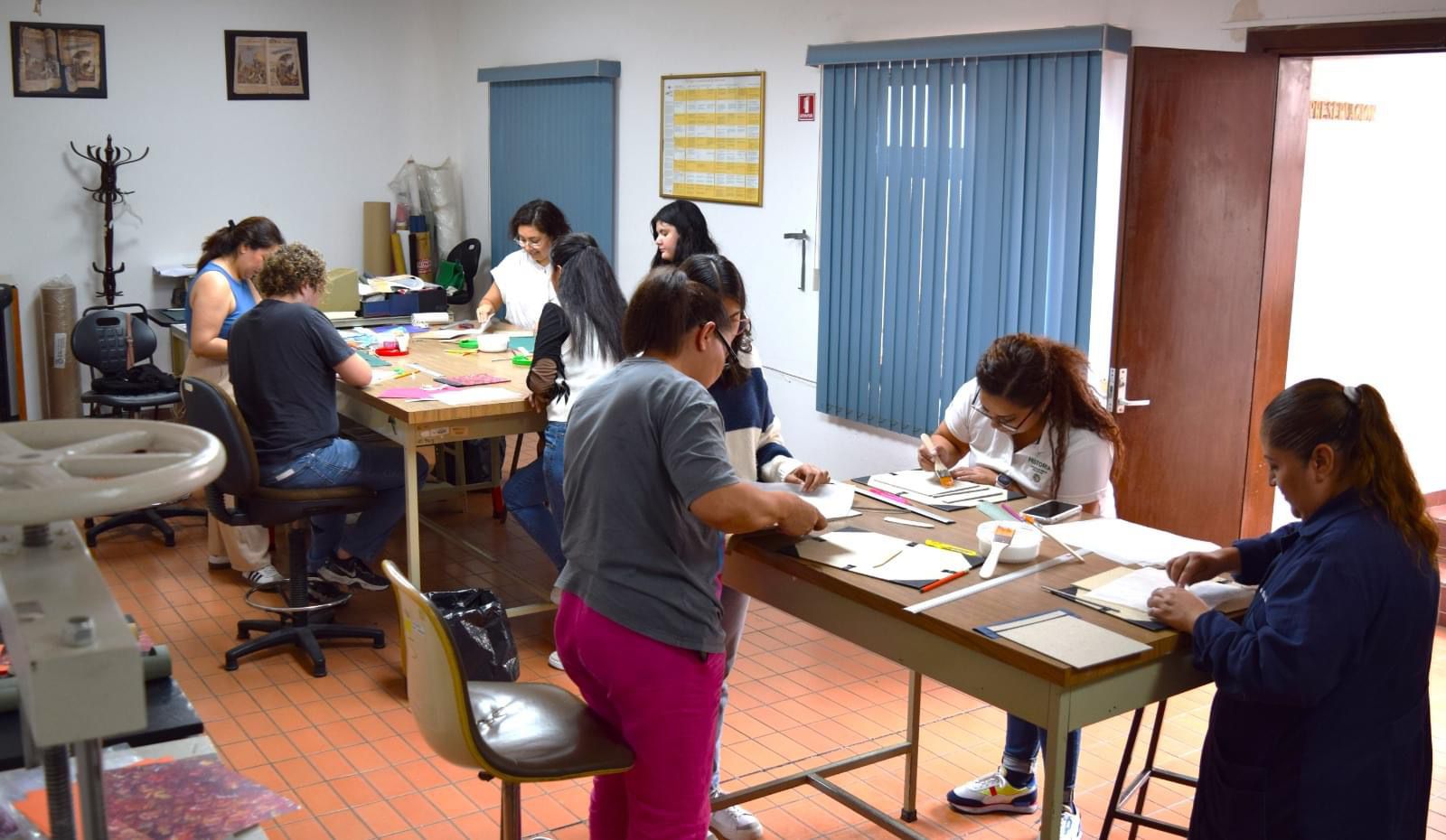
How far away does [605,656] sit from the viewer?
251 centimetres

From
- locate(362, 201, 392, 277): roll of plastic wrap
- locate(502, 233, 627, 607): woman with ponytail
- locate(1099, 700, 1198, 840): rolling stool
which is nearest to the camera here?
locate(1099, 700, 1198, 840): rolling stool

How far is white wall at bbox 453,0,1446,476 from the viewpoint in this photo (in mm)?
4578

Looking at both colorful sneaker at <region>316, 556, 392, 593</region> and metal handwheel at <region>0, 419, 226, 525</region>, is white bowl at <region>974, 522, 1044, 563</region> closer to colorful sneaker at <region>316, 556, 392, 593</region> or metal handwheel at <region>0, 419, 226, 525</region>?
metal handwheel at <region>0, 419, 226, 525</region>

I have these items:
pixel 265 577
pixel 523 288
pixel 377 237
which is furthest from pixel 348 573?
pixel 377 237

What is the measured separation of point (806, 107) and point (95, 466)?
16.3 ft

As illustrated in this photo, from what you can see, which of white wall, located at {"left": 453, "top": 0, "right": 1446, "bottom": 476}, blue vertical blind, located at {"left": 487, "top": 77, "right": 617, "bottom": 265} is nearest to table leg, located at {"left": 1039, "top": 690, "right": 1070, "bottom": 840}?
white wall, located at {"left": 453, "top": 0, "right": 1446, "bottom": 476}

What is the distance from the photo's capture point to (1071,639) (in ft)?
7.97

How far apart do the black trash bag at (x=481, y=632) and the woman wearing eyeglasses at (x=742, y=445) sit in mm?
943

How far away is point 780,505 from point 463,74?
7.16 metres

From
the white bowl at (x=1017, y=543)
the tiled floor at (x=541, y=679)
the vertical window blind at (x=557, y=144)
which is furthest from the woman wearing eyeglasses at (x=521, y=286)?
the white bowl at (x=1017, y=543)

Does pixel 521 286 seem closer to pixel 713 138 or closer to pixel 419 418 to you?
pixel 713 138

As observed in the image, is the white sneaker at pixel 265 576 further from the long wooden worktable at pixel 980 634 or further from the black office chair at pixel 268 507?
the long wooden worktable at pixel 980 634

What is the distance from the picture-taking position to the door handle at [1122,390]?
4.37m

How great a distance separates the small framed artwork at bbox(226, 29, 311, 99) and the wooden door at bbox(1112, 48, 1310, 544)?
6196 mm
